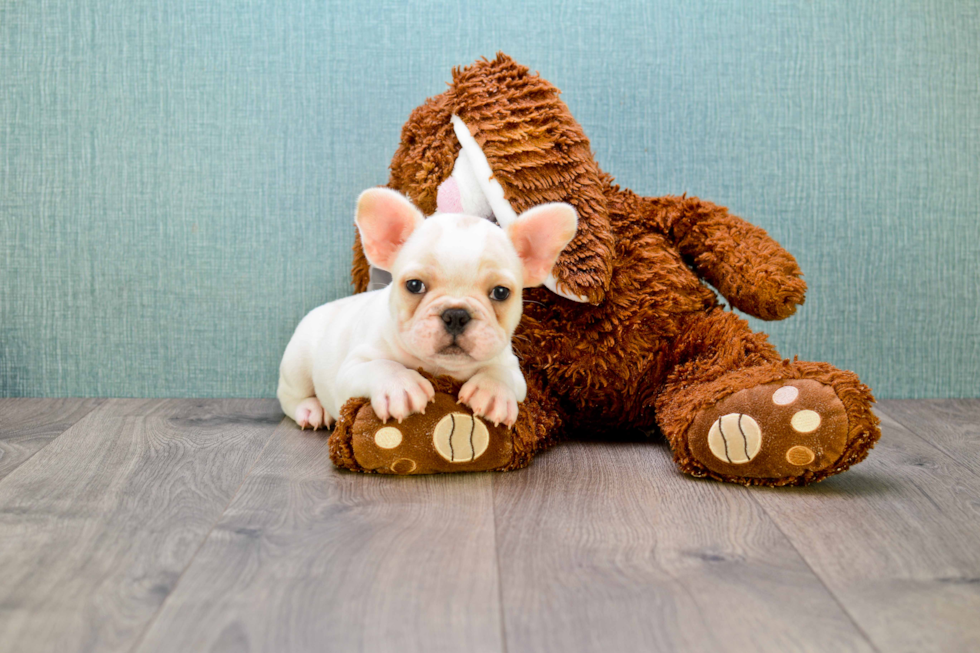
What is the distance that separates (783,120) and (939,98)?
0.33 metres

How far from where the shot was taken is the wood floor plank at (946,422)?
Answer: 4.71 ft

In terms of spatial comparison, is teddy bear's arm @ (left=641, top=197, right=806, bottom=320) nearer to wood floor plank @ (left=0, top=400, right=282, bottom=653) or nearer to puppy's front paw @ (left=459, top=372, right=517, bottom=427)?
puppy's front paw @ (left=459, top=372, right=517, bottom=427)

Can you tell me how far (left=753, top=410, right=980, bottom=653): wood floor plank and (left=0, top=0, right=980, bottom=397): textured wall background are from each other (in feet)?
2.16

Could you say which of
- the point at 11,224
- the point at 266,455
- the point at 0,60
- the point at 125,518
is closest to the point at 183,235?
the point at 11,224

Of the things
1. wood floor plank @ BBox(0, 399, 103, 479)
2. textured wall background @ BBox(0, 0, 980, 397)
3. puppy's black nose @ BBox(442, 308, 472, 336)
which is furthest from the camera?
textured wall background @ BBox(0, 0, 980, 397)

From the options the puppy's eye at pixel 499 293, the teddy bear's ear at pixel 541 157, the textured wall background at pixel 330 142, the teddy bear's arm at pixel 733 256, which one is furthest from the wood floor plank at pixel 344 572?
the textured wall background at pixel 330 142

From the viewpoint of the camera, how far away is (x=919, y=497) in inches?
45.6

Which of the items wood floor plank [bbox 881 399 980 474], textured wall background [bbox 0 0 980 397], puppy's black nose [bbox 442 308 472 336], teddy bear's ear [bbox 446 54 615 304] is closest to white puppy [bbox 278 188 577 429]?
puppy's black nose [bbox 442 308 472 336]

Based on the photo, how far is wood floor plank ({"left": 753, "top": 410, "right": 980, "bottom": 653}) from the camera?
79 cm

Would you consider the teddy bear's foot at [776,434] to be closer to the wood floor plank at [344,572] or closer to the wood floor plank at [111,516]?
the wood floor plank at [344,572]

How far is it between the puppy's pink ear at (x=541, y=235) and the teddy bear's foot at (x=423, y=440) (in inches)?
→ 8.9

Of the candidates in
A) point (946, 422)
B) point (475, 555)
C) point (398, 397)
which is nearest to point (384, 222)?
point (398, 397)

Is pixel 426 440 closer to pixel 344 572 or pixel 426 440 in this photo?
pixel 426 440

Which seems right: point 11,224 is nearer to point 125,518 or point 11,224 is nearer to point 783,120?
point 125,518
